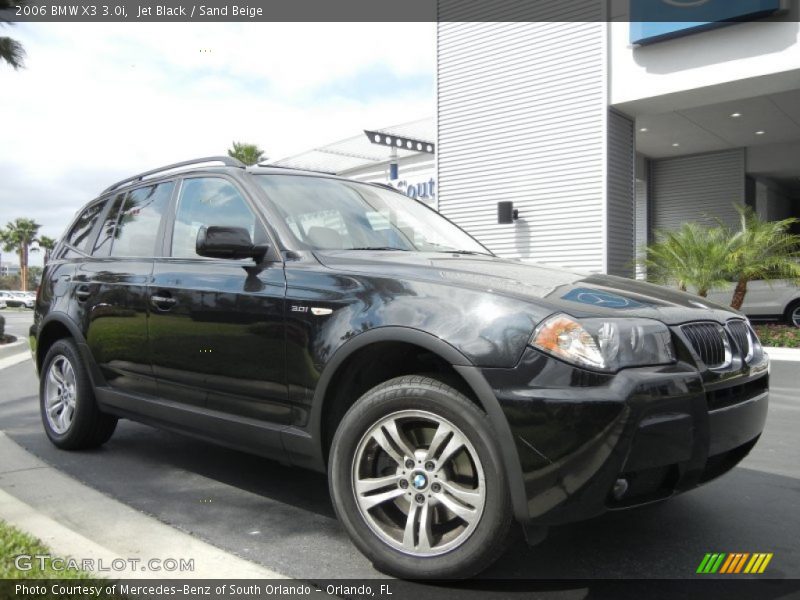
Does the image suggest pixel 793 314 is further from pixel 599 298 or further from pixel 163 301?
pixel 163 301

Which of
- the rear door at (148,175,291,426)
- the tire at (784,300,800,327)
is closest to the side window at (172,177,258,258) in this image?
the rear door at (148,175,291,426)

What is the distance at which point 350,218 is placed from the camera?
3693 millimetres

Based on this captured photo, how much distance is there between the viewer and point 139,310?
3906mm

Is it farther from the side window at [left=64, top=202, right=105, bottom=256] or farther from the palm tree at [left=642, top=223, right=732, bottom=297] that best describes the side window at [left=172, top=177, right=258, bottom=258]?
the palm tree at [left=642, top=223, right=732, bottom=297]

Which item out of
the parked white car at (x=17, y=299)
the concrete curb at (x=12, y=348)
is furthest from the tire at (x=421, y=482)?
the parked white car at (x=17, y=299)

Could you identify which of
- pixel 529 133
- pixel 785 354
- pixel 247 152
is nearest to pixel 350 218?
pixel 785 354

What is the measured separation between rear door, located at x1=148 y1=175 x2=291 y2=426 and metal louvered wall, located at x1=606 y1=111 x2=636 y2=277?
39.3ft

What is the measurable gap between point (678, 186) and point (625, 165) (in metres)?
6.74

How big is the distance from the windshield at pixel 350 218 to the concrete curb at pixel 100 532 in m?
1.46

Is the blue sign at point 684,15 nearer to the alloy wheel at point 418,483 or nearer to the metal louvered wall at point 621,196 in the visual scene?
the metal louvered wall at point 621,196

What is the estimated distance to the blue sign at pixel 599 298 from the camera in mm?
2581

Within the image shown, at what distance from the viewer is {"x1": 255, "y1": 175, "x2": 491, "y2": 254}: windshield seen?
3486 mm

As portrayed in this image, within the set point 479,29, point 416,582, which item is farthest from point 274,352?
point 479,29

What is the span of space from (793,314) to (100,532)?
14.4 meters
